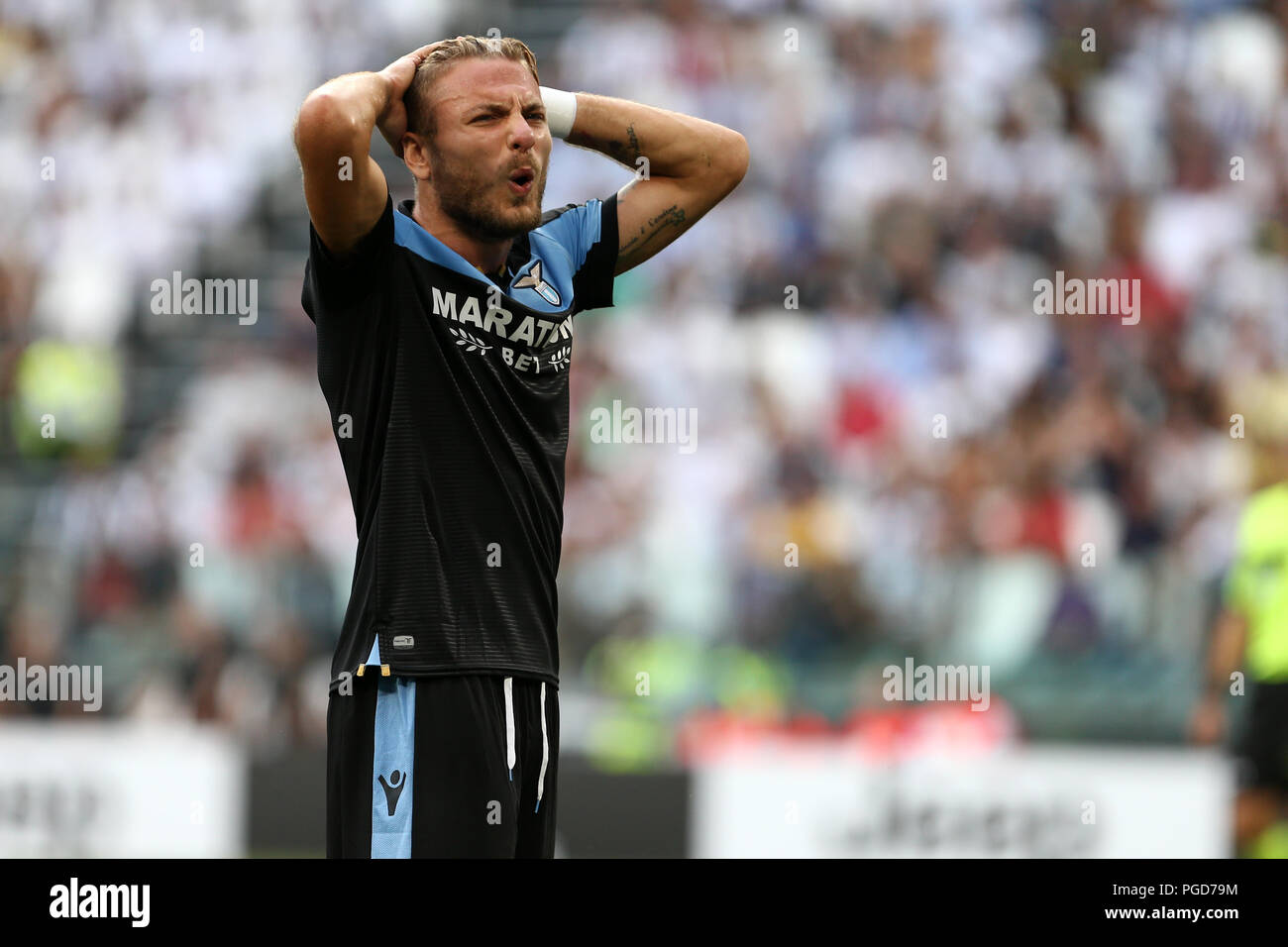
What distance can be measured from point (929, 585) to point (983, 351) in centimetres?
232

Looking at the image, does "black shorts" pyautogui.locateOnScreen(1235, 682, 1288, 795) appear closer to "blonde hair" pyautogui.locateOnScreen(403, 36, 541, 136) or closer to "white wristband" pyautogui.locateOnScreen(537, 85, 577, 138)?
"white wristband" pyautogui.locateOnScreen(537, 85, 577, 138)

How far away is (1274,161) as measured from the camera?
12172mm

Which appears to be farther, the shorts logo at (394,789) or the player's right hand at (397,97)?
the player's right hand at (397,97)

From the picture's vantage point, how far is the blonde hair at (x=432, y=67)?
13.8 feet

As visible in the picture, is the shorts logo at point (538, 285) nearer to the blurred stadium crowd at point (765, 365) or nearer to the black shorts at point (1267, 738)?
the blurred stadium crowd at point (765, 365)

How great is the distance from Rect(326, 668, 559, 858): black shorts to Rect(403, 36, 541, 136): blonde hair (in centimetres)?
127

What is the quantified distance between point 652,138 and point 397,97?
78 cm

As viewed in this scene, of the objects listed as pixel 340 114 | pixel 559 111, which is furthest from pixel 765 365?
pixel 340 114

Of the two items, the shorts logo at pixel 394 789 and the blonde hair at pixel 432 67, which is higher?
the blonde hair at pixel 432 67

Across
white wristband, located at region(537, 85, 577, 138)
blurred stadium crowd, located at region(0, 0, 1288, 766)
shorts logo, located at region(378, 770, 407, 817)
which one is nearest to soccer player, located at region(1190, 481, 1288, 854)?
blurred stadium crowd, located at region(0, 0, 1288, 766)

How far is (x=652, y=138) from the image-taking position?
4.68 meters

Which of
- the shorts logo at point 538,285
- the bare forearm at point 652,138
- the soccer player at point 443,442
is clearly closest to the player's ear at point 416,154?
the soccer player at point 443,442

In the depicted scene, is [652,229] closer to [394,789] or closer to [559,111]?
[559,111]
